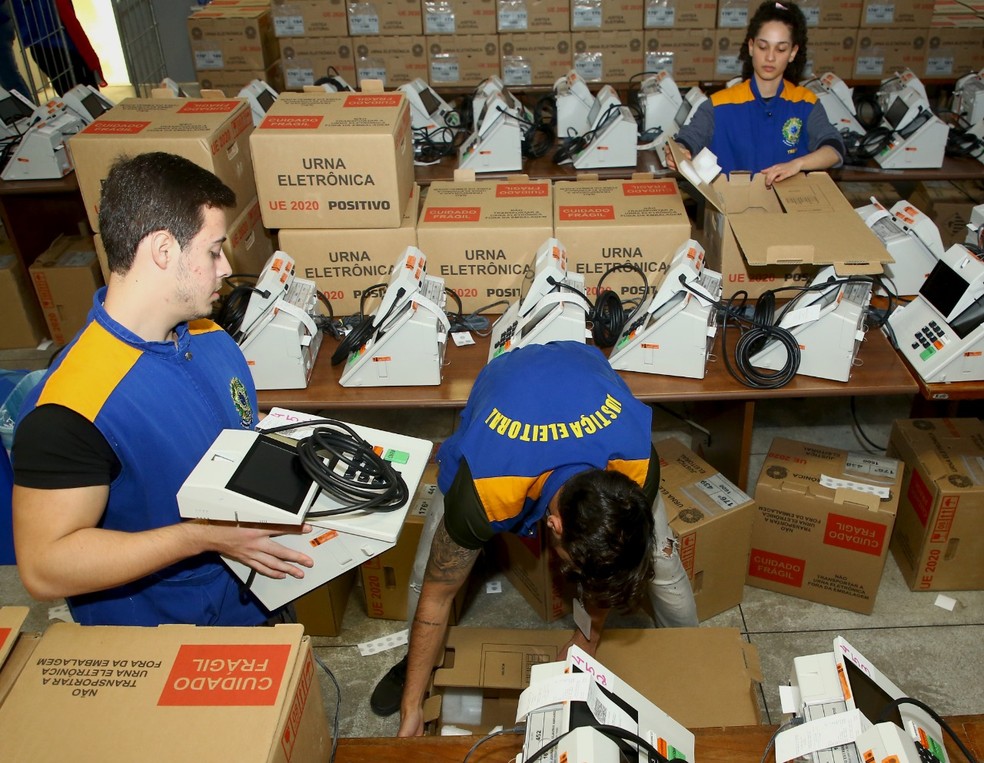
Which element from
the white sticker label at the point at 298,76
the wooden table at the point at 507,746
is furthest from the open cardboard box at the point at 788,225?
the white sticker label at the point at 298,76

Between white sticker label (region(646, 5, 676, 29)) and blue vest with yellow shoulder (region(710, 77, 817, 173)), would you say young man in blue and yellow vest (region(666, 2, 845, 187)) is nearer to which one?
blue vest with yellow shoulder (region(710, 77, 817, 173))

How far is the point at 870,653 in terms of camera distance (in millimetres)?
2471

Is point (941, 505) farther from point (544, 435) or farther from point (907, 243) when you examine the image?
point (544, 435)

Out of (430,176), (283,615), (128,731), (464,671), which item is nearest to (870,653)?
(464,671)

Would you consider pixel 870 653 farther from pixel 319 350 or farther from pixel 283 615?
pixel 319 350

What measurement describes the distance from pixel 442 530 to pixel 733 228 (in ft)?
4.43

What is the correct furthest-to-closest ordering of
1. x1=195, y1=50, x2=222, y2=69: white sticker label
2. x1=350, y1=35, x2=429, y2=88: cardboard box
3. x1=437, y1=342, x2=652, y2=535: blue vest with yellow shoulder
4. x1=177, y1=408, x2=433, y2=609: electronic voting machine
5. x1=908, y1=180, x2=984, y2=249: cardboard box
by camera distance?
x1=195, y1=50, x2=222, y2=69: white sticker label, x1=350, y1=35, x2=429, y2=88: cardboard box, x1=908, y1=180, x2=984, y2=249: cardboard box, x1=437, y1=342, x2=652, y2=535: blue vest with yellow shoulder, x1=177, y1=408, x2=433, y2=609: electronic voting machine

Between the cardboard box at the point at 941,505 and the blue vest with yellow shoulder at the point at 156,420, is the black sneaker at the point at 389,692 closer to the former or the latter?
the blue vest with yellow shoulder at the point at 156,420

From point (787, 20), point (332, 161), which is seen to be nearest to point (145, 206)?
point (332, 161)

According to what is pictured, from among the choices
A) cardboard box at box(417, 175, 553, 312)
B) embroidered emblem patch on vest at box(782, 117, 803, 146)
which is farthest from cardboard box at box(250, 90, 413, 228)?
embroidered emblem patch on vest at box(782, 117, 803, 146)

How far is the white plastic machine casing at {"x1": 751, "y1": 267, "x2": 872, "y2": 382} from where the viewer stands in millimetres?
2398

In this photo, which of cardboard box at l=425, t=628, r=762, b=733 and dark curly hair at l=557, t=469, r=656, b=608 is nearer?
dark curly hair at l=557, t=469, r=656, b=608

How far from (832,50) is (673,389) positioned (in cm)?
361

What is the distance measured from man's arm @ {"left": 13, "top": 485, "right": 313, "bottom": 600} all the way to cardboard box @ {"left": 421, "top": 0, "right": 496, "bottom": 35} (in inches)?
173
